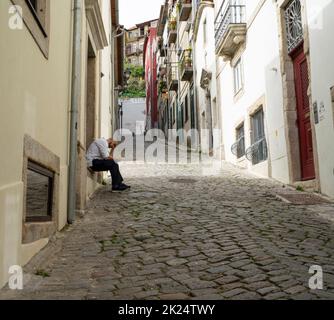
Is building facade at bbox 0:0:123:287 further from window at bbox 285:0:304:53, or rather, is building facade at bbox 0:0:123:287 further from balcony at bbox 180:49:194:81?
balcony at bbox 180:49:194:81

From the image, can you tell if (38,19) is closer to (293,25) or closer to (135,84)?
(293,25)

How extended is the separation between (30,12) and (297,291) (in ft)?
11.5

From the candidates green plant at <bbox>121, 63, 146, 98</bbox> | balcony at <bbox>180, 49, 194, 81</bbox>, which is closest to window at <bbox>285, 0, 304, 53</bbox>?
balcony at <bbox>180, 49, 194, 81</bbox>

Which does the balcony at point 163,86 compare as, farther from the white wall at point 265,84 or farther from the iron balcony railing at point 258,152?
the iron balcony railing at point 258,152

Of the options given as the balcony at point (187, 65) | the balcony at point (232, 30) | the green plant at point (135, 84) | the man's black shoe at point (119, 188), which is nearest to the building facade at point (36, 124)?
the man's black shoe at point (119, 188)

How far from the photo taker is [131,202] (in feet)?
25.2

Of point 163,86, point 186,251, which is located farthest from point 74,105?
point 163,86

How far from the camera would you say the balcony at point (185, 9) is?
2380 cm

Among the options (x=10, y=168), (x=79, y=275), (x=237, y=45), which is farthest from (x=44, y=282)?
(x=237, y=45)

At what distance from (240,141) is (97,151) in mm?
6809

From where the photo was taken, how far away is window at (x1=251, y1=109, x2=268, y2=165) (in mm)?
11695

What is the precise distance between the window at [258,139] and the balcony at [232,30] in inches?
101

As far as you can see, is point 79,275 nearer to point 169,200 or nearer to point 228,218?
point 228,218

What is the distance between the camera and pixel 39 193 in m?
4.96
